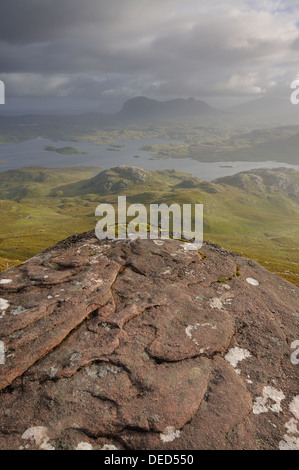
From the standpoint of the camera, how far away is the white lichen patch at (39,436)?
320 inches

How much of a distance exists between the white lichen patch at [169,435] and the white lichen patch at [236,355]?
4.04 metres

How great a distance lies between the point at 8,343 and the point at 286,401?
451 inches

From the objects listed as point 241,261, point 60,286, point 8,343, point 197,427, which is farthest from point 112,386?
point 241,261

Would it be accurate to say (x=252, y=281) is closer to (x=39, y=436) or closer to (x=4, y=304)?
(x=39, y=436)

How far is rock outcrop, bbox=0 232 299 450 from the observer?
8.85m

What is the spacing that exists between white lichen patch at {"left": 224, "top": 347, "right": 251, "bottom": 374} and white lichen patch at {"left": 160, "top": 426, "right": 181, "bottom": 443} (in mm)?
4038

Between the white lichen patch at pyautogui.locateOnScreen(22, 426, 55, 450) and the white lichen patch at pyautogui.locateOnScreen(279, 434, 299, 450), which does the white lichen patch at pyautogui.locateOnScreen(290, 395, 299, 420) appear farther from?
the white lichen patch at pyautogui.locateOnScreen(22, 426, 55, 450)

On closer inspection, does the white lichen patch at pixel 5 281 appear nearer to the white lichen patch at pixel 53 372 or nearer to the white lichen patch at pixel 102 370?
the white lichen patch at pixel 53 372

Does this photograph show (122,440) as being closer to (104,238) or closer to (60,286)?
(60,286)

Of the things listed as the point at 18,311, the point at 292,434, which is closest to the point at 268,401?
the point at 292,434

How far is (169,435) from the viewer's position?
28.9 feet

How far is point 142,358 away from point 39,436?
14.2ft

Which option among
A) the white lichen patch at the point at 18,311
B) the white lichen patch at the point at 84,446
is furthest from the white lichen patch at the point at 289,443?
the white lichen patch at the point at 18,311
